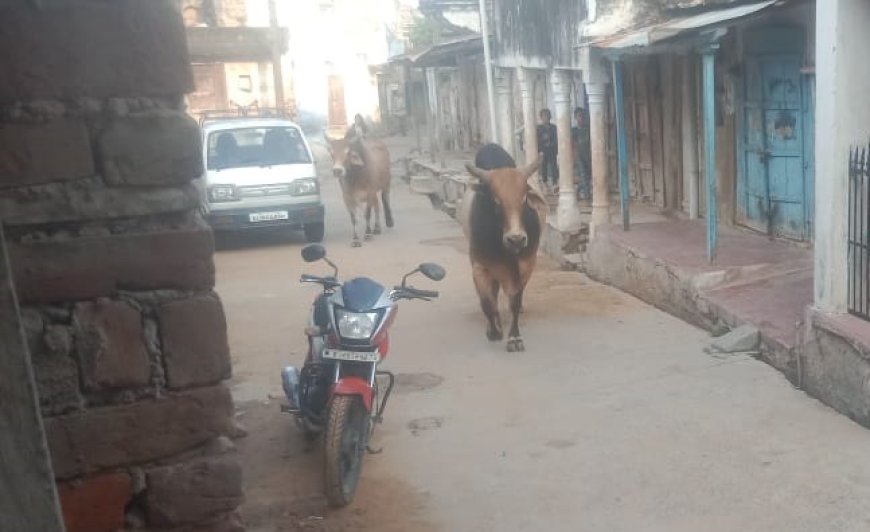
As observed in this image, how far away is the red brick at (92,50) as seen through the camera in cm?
226

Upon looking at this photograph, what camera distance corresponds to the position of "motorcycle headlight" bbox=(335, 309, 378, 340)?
493 cm

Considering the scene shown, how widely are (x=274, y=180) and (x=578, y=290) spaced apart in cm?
551

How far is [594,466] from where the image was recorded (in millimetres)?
5336

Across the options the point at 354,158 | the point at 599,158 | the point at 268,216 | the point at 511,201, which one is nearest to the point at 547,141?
the point at 354,158

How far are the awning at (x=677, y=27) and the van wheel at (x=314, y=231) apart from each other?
5.53m

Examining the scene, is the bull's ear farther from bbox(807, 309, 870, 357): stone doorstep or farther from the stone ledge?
the stone ledge

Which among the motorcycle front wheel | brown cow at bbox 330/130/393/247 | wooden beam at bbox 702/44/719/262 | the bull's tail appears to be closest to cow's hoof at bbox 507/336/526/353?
wooden beam at bbox 702/44/719/262

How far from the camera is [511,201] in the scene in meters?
7.37

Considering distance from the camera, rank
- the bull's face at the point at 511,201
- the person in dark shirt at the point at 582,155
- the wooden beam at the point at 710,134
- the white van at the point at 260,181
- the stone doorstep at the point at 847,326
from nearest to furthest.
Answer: the stone doorstep at the point at 847,326 → the bull's face at the point at 511,201 → the wooden beam at the point at 710,134 → the white van at the point at 260,181 → the person in dark shirt at the point at 582,155

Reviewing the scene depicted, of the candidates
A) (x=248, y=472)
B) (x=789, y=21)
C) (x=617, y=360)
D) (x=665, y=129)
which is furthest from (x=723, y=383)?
(x=665, y=129)

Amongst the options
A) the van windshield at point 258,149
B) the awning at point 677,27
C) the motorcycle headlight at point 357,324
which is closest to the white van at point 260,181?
the van windshield at point 258,149

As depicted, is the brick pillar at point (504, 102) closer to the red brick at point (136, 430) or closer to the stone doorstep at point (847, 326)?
the stone doorstep at point (847, 326)

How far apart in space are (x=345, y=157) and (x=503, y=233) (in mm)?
6795

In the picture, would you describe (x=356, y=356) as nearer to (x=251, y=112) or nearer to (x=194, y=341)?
(x=194, y=341)
